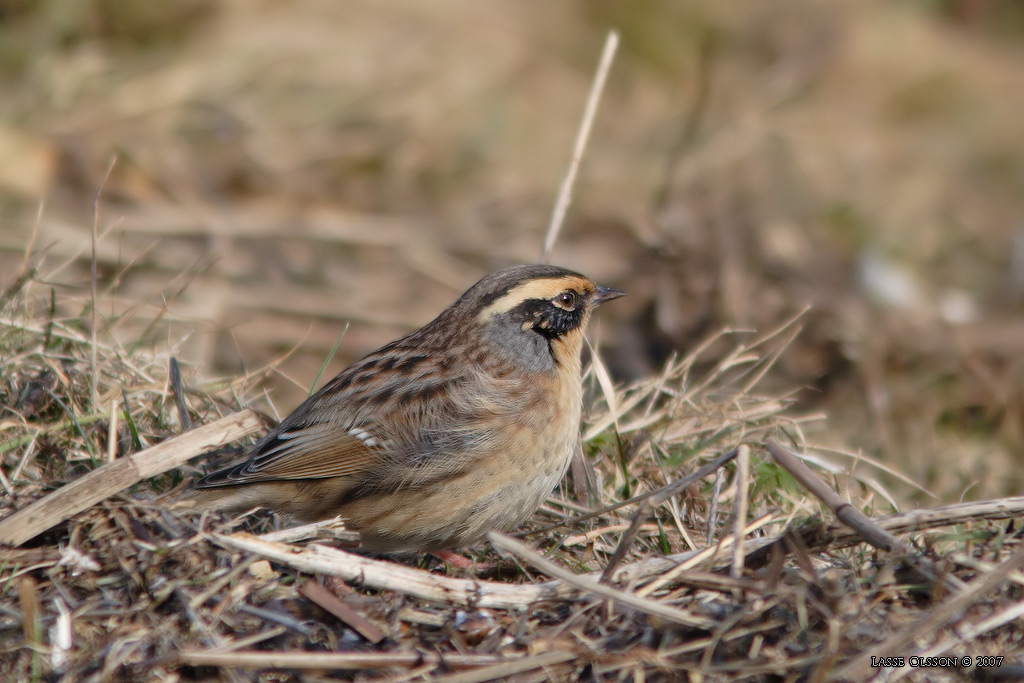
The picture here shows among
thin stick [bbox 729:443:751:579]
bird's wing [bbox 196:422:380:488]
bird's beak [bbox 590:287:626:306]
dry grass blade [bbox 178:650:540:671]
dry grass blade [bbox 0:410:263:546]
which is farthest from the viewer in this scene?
bird's beak [bbox 590:287:626:306]

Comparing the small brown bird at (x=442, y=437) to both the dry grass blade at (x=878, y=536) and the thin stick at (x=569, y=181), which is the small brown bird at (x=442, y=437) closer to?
the thin stick at (x=569, y=181)

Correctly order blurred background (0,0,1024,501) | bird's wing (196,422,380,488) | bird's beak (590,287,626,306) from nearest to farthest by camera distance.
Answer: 1. bird's wing (196,422,380,488)
2. bird's beak (590,287,626,306)
3. blurred background (0,0,1024,501)

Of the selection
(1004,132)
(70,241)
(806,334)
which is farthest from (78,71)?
(1004,132)

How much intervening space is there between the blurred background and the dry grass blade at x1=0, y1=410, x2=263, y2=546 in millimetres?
1234

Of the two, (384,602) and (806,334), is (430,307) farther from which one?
(384,602)

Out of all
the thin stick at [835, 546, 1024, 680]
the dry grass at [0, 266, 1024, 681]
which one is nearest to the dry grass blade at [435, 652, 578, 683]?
the dry grass at [0, 266, 1024, 681]

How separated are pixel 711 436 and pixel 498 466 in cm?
131

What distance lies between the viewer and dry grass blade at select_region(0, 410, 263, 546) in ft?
14.5

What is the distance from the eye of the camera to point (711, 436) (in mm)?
5965

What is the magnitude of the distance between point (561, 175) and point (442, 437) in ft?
23.5

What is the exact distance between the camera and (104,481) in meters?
4.56

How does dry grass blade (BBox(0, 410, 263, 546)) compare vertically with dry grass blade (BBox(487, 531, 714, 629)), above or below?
below

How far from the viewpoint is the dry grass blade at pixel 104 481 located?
4406mm

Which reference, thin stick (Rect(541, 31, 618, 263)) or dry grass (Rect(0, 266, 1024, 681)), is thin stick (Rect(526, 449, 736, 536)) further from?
thin stick (Rect(541, 31, 618, 263))
